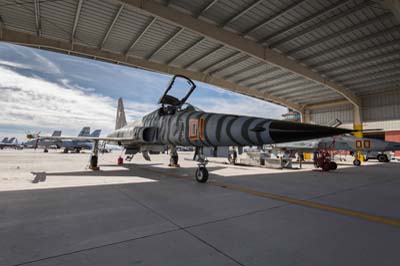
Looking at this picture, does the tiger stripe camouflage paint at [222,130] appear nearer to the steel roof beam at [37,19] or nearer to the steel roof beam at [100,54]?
the steel roof beam at [37,19]

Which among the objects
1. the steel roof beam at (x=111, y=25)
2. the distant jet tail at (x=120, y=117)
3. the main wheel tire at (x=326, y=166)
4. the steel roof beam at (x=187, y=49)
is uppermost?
the steel roof beam at (x=187, y=49)

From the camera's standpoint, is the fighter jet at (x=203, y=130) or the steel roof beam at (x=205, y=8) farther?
the steel roof beam at (x=205, y=8)

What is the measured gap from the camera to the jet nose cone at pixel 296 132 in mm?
4289

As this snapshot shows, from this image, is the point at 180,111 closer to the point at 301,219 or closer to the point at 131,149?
the point at 131,149

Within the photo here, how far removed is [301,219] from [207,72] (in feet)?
53.9

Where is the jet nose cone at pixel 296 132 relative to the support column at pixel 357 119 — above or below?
below

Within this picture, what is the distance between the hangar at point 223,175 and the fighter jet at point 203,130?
1.31 metres

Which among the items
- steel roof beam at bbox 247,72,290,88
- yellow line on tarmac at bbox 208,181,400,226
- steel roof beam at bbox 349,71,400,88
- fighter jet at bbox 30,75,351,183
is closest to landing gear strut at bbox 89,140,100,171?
fighter jet at bbox 30,75,351,183

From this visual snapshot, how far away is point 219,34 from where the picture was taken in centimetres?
1158

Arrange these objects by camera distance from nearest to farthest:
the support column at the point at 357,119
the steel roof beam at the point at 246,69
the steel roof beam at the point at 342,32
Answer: the steel roof beam at the point at 342,32, the steel roof beam at the point at 246,69, the support column at the point at 357,119

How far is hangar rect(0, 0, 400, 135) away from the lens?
9.95 m

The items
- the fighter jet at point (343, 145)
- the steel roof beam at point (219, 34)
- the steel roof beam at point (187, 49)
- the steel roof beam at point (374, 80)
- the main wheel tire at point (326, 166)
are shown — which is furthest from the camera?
the steel roof beam at point (374, 80)

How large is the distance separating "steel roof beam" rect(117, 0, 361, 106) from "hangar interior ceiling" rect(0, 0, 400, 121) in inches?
1.9

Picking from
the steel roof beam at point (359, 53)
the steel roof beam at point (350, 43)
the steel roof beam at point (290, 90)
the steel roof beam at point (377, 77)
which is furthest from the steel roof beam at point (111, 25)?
the steel roof beam at point (377, 77)
